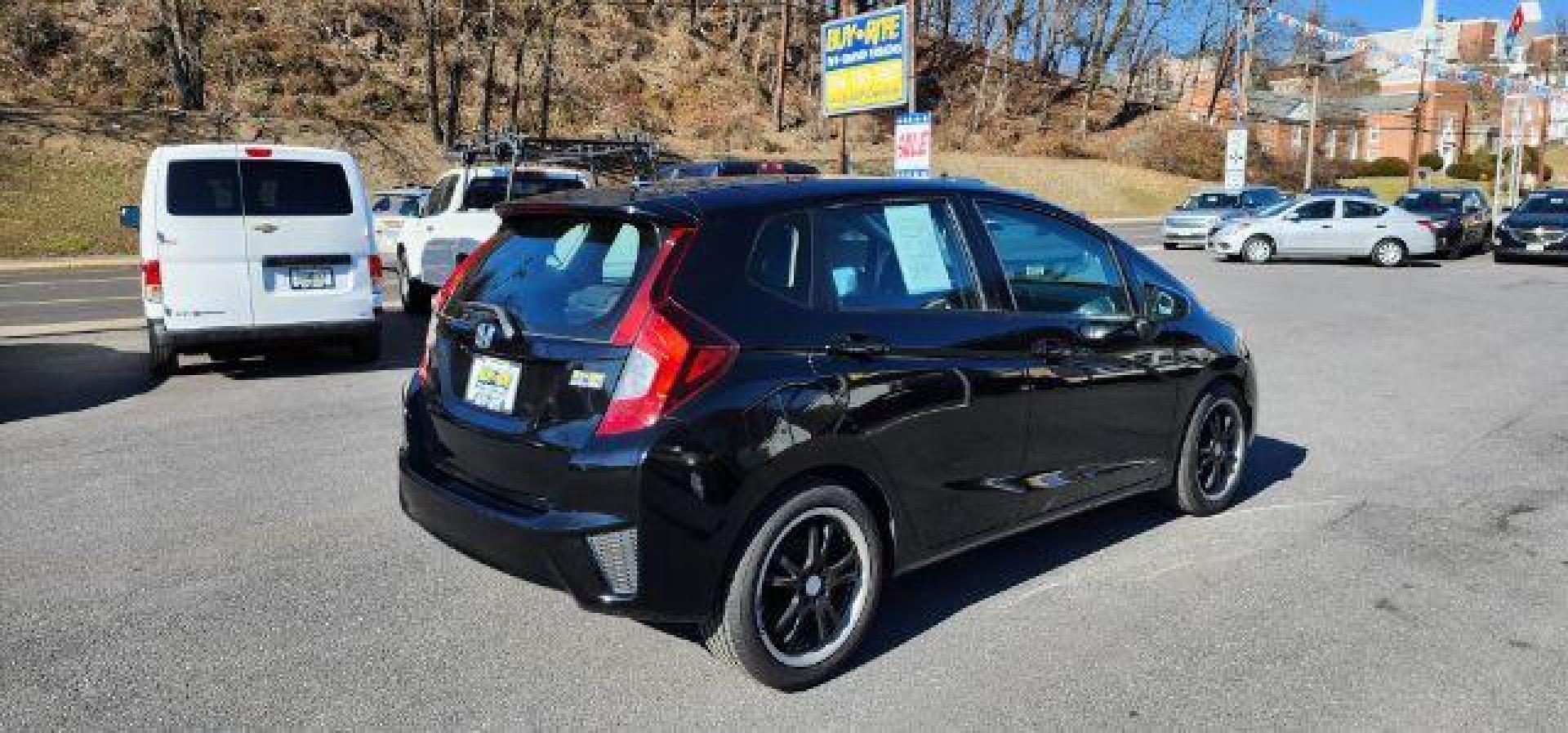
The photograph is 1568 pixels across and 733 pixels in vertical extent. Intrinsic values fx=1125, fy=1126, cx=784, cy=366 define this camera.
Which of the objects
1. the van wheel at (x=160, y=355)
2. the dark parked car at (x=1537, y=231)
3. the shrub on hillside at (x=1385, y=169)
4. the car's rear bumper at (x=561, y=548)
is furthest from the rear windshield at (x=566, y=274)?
the shrub on hillside at (x=1385, y=169)

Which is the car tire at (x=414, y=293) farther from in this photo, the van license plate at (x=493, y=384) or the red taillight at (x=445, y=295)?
the van license plate at (x=493, y=384)

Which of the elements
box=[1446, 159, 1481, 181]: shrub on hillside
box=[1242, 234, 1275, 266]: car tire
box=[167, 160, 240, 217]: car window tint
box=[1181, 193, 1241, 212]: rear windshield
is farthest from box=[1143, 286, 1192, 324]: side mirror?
box=[1446, 159, 1481, 181]: shrub on hillside

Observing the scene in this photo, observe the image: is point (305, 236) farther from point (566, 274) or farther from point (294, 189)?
point (566, 274)

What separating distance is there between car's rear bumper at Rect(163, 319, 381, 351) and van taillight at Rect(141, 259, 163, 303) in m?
0.28

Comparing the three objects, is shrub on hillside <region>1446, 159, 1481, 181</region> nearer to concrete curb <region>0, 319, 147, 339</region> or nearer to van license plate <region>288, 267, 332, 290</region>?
concrete curb <region>0, 319, 147, 339</region>

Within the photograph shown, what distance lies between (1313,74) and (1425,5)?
6825 millimetres

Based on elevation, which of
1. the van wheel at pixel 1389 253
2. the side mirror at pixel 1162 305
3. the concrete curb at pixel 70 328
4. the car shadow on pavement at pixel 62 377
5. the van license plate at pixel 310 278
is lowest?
the car shadow on pavement at pixel 62 377

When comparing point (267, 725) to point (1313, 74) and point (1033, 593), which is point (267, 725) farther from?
point (1313, 74)

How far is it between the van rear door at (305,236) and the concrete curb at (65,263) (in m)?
16.5

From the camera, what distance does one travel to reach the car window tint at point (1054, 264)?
4383 millimetres

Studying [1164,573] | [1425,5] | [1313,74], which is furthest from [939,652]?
[1425,5]

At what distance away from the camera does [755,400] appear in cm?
342

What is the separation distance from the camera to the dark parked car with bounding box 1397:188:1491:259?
23.4 metres

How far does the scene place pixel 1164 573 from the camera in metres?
4.72
